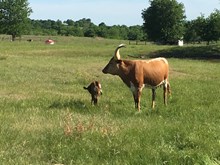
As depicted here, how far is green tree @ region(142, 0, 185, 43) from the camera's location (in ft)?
299

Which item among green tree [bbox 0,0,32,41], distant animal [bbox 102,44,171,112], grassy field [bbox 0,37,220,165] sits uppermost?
green tree [bbox 0,0,32,41]

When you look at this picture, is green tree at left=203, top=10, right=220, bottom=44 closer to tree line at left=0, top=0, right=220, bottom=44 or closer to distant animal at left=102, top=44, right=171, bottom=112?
tree line at left=0, top=0, right=220, bottom=44

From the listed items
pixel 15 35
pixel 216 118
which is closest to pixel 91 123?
pixel 216 118

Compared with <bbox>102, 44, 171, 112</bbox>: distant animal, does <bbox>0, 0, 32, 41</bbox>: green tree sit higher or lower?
higher

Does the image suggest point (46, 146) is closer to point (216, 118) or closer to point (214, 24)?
point (216, 118)

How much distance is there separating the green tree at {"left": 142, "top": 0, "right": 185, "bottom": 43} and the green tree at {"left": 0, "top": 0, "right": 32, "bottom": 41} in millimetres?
32735

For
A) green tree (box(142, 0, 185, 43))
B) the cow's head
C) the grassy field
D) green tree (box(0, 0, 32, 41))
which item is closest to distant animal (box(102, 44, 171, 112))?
the cow's head

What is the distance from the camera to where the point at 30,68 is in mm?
29656

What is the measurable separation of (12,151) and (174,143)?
3.17 meters

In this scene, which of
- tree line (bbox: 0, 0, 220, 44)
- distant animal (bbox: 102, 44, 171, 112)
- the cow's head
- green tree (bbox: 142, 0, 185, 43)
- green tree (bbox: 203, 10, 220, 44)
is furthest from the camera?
green tree (bbox: 142, 0, 185, 43)

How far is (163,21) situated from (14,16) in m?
39.1

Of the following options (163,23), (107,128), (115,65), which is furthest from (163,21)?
(107,128)

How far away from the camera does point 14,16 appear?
111438mm

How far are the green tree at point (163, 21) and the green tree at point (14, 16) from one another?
32735mm
